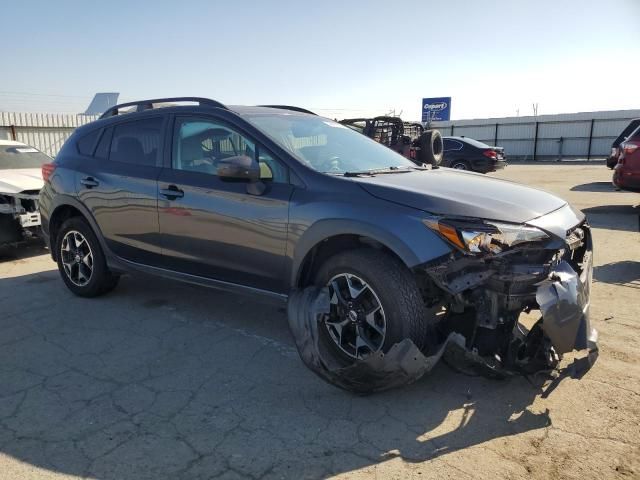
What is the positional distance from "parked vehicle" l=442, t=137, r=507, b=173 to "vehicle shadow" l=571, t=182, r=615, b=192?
2.77 m

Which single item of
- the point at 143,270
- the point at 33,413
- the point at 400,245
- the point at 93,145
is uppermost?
the point at 93,145

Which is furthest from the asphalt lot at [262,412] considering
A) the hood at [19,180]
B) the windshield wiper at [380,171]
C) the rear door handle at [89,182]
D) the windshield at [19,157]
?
the windshield at [19,157]

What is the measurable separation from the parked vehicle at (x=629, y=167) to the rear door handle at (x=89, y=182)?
28.5 feet

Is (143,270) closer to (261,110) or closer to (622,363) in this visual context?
(261,110)

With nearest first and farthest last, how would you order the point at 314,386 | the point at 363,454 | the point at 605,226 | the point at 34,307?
the point at 363,454 < the point at 314,386 < the point at 34,307 < the point at 605,226

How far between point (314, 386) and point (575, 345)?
1.58m

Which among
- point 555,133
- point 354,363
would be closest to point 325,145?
point 354,363

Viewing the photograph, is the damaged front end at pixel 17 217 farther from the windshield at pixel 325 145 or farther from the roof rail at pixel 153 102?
the windshield at pixel 325 145

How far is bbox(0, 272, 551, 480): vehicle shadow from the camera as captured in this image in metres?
2.59

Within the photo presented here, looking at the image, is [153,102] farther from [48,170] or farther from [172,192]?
[48,170]

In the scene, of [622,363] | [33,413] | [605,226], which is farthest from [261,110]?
[605,226]

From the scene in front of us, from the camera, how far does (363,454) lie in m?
2.60

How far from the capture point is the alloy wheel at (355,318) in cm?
314

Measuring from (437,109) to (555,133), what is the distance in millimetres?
14638
